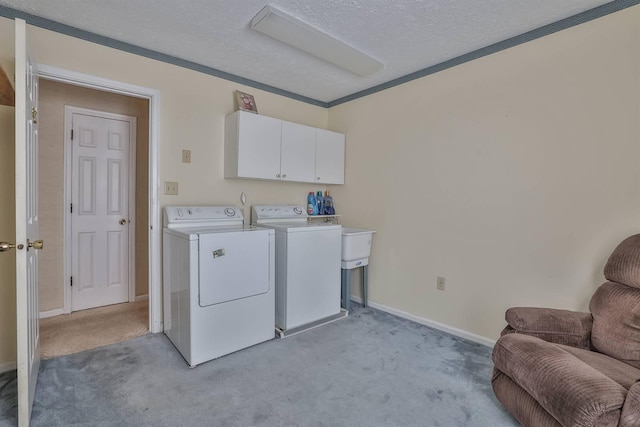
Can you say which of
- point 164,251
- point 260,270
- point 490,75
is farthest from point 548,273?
point 164,251

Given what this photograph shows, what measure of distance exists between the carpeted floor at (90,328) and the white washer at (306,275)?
1.20 meters

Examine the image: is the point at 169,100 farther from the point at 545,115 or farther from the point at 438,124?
the point at 545,115

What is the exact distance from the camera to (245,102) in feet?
9.75

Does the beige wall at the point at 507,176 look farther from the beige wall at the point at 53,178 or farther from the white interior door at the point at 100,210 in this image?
the beige wall at the point at 53,178

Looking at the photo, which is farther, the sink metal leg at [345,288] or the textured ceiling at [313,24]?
the sink metal leg at [345,288]

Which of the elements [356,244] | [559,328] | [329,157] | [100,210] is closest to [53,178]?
[100,210]

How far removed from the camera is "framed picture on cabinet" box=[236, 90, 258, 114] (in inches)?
116

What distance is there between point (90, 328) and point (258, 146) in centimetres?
211

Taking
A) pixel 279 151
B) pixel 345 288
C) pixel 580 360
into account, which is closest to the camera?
pixel 580 360

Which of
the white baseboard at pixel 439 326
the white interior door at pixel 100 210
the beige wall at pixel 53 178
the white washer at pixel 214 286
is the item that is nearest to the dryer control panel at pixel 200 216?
the white washer at pixel 214 286

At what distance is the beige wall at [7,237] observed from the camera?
199 cm

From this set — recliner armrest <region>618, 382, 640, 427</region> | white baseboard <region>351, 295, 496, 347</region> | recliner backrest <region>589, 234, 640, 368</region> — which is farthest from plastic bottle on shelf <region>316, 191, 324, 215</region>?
recliner armrest <region>618, 382, 640, 427</region>

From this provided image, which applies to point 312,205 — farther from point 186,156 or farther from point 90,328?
point 90,328

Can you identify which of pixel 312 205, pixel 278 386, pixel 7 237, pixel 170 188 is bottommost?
pixel 278 386
